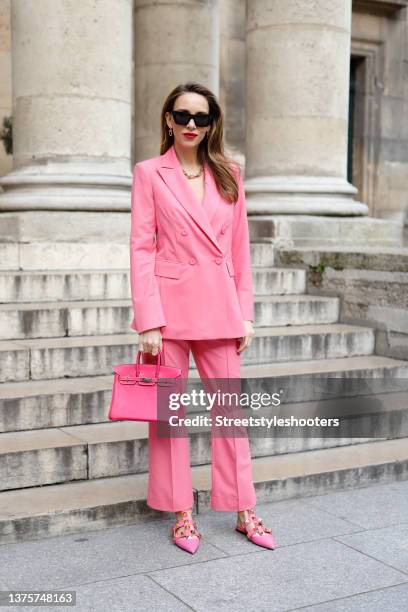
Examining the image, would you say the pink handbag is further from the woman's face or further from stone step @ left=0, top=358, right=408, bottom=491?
the woman's face

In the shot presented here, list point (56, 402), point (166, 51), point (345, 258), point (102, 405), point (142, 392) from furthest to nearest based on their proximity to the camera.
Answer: point (166, 51), point (345, 258), point (102, 405), point (56, 402), point (142, 392)

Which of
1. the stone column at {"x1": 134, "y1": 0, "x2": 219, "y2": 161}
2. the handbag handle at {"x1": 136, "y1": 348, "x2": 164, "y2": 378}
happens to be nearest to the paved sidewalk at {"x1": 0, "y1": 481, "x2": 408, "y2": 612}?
the handbag handle at {"x1": 136, "y1": 348, "x2": 164, "y2": 378}

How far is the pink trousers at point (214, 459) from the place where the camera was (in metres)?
4.29

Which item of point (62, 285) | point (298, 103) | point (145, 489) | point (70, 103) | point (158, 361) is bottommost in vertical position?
point (145, 489)

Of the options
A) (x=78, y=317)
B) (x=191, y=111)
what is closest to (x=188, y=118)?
(x=191, y=111)

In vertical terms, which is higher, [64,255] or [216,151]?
[216,151]

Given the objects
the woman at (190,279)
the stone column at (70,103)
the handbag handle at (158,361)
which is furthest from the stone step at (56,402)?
the stone column at (70,103)

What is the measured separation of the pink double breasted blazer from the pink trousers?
112 mm

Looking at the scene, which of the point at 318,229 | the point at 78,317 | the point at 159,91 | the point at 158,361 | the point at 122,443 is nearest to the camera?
the point at 158,361

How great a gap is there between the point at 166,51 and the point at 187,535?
7738mm

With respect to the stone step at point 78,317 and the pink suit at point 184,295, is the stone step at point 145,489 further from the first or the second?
the stone step at point 78,317

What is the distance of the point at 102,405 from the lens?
218 inches

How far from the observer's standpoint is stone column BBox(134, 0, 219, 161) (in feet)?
35.5

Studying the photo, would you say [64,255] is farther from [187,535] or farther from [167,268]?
[187,535]
